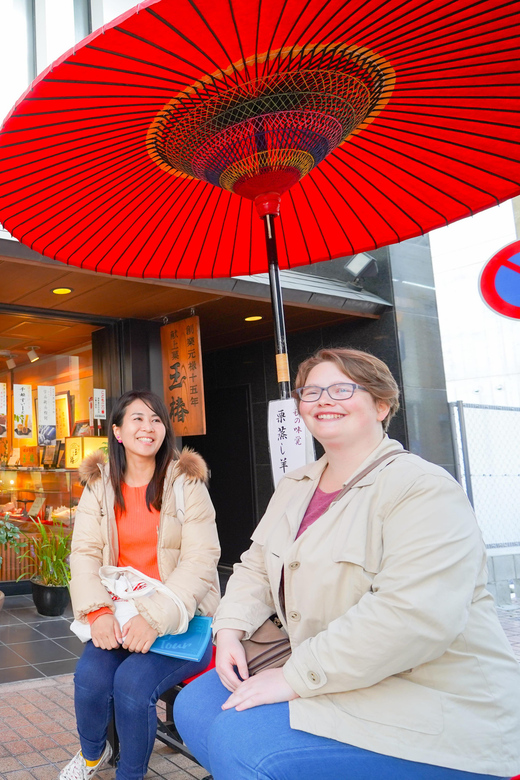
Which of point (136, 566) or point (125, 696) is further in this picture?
point (136, 566)

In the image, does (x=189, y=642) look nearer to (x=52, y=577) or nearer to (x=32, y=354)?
(x=52, y=577)

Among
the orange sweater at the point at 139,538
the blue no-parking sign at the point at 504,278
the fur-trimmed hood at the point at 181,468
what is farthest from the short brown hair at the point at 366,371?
the blue no-parking sign at the point at 504,278

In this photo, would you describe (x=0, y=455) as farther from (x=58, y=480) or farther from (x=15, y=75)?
(x=15, y=75)

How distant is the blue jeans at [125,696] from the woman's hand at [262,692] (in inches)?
31.6

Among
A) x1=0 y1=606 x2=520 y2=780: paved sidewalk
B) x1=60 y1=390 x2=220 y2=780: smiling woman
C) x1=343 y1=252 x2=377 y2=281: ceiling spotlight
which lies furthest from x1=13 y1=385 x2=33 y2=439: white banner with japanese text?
x1=60 y1=390 x2=220 y2=780: smiling woman

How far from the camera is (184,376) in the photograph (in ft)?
20.2

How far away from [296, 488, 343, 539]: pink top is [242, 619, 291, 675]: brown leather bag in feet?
1.02

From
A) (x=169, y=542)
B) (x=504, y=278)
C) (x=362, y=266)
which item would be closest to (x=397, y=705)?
(x=169, y=542)

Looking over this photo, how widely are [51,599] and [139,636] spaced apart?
155 inches

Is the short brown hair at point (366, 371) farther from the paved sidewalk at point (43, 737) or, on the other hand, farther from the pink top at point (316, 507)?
the paved sidewalk at point (43, 737)

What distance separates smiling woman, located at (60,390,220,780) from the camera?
2236 mm

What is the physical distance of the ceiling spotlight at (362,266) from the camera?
22.5ft

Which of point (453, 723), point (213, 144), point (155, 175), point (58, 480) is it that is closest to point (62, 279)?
point (58, 480)

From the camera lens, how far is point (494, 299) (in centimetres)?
328
